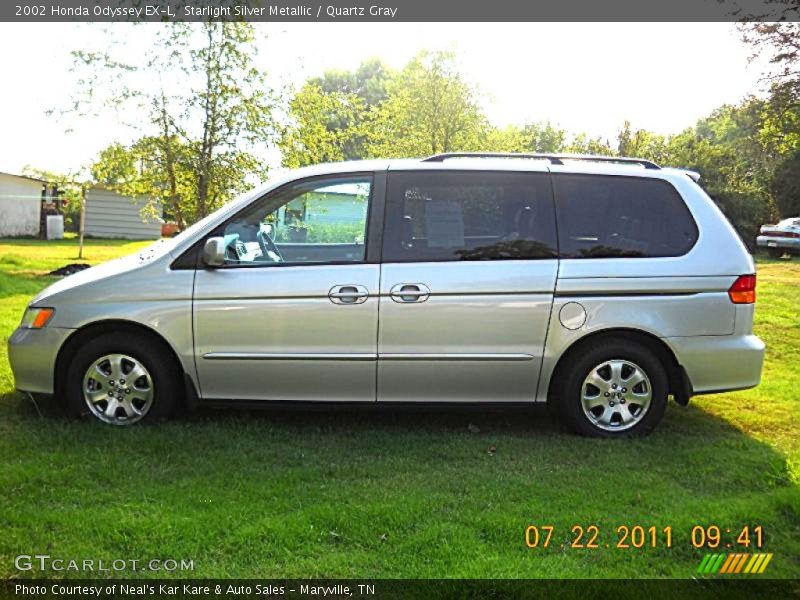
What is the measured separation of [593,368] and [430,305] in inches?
46.7

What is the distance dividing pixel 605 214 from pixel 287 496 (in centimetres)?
282

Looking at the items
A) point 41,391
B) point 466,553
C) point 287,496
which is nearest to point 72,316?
point 41,391

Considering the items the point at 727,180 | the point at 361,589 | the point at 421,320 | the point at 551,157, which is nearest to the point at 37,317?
the point at 421,320

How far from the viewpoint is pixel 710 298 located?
200 inches

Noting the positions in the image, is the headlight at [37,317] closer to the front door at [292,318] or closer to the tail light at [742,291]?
the front door at [292,318]

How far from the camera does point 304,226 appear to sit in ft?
17.5

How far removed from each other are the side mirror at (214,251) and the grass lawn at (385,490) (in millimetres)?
1138

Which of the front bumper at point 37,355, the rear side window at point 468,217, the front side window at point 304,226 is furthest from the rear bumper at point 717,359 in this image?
the front bumper at point 37,355

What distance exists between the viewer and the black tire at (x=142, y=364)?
5.14 meters

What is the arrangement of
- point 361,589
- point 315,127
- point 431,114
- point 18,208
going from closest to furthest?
1. point 361,589
2. point 315,127
3. point 431,114
4. point 18,208

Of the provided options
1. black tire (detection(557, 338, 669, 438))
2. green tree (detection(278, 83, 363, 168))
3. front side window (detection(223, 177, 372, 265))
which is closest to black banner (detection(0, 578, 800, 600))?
black tire (detection(557, 338, 669, 438))

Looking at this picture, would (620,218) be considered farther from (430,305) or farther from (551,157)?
(430,305)

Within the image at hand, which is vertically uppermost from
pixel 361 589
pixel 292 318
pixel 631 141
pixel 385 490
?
pixel 631 141

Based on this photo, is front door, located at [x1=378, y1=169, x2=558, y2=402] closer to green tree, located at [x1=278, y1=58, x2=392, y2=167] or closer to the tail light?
the tail light
